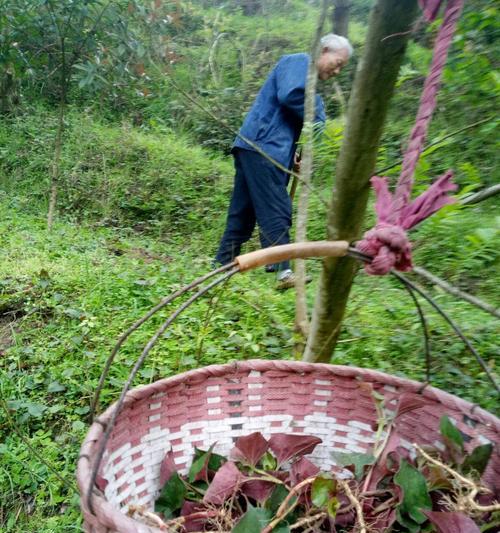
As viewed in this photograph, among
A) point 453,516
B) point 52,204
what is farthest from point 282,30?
point 453,516

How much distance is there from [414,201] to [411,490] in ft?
2.16

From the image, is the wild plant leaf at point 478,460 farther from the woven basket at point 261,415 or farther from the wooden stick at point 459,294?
the wooden stick at point 459,294

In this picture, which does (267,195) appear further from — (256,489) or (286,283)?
(256,489)

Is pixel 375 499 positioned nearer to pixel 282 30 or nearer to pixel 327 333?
pixel 327 333

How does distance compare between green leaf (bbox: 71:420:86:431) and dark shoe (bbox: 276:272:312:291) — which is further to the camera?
dark shoe (bbox: 276:272:312:291)

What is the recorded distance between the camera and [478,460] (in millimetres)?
1266

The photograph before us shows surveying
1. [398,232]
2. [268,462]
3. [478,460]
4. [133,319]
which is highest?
→ [398,232]

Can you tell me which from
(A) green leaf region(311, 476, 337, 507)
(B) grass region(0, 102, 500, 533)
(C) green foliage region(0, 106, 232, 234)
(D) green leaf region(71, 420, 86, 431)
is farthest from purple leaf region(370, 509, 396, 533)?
(C) green foliage region(0, 106, 232, 234)

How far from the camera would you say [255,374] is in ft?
4.99

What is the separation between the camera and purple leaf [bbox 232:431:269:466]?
4.63ft

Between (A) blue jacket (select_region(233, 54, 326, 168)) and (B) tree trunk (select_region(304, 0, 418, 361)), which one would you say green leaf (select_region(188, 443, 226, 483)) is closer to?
(B) tree trunk (select_region(304, 0, 418, 361))

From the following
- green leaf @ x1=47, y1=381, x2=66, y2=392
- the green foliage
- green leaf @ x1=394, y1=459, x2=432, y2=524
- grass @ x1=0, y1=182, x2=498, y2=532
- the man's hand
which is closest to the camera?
green leaf @ x1=394, y1=459, x2=432, y2=524

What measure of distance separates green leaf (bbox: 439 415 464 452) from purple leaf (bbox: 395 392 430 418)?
70 millimetres

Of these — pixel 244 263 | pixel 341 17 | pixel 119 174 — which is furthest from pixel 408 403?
pixel 341 17
